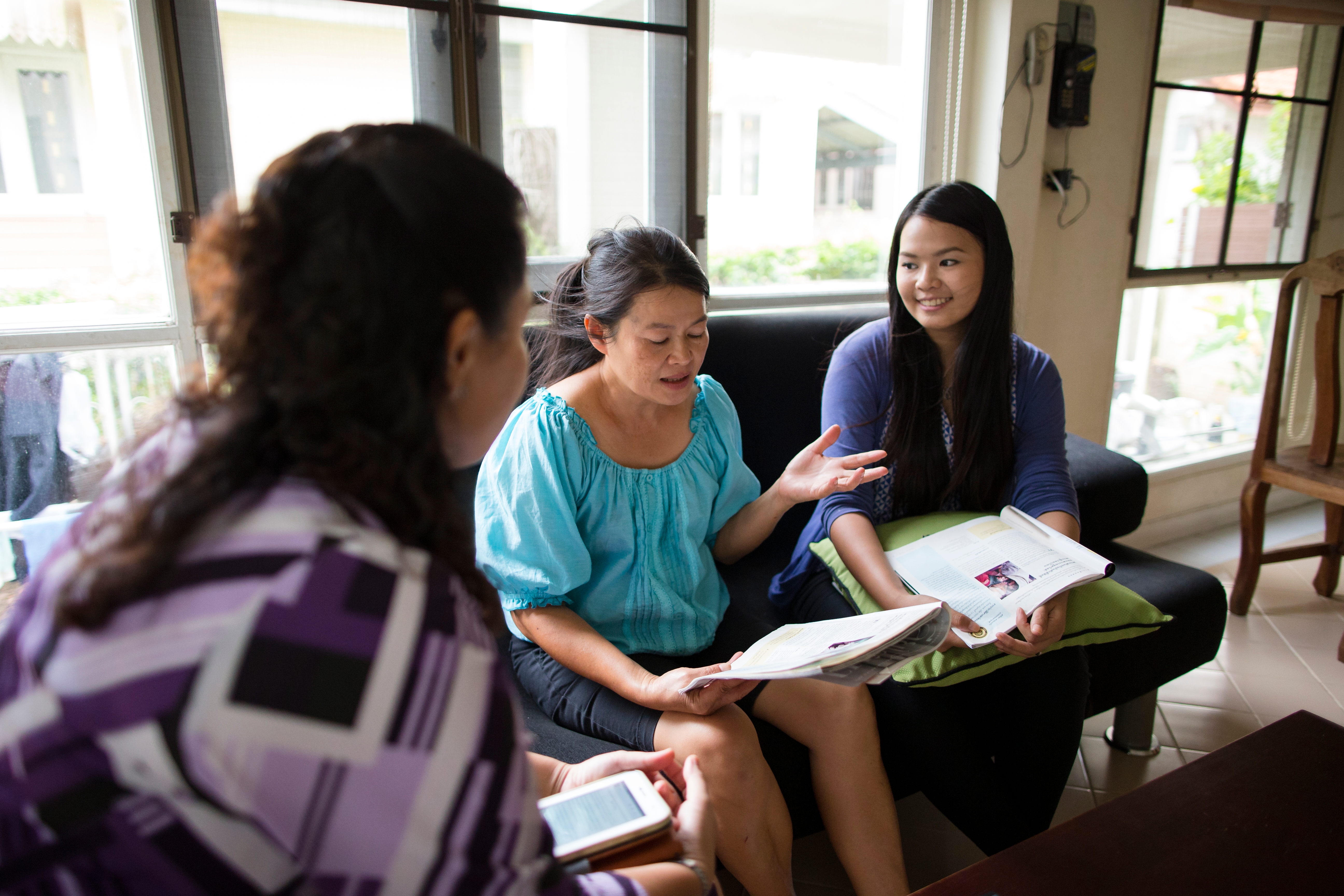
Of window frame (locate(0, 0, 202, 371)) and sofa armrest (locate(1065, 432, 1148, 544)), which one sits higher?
window frame (locate(0, 0, 202, 371))

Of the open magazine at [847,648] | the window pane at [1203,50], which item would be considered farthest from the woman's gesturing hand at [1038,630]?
the window pane at [1203,50]

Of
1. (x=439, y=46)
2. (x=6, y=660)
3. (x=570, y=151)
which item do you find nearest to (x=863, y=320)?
(x=570, y=151)

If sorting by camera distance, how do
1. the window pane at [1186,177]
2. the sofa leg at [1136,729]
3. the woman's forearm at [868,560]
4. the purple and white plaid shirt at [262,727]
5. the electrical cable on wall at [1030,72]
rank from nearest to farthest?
the purple and white plaid shirt at [262,727] → the woman's forearm at [868,560] → the sofa leg at [1136,729] → the electrical cable on wall at [1030,72] → the window pane at [1186,177]

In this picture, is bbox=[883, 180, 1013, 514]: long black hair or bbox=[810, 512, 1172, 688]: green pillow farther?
bbox=[883, 180, 1013, 514]: long black hair

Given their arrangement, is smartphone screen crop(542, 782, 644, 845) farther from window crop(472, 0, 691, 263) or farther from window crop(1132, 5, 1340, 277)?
window crop(1132, 5, 1340, 277)

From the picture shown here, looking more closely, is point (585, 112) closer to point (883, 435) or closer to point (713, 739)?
point (883, 435)

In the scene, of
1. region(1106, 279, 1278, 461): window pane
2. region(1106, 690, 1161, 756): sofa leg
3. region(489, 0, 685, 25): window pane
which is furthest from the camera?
region(1106, 279, 1278, 461): window pane

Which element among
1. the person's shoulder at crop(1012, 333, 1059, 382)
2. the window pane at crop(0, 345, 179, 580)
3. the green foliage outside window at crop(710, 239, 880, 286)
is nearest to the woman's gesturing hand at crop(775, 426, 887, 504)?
the person's shoulder at crop(1012, 333, 1059, 382)

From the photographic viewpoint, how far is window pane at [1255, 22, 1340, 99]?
2.83 m

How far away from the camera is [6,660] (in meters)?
0.51

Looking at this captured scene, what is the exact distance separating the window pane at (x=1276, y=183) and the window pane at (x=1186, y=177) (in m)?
0.08

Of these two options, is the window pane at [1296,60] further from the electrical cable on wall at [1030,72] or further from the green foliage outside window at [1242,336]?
the electrical cable on wall at [1030,72]

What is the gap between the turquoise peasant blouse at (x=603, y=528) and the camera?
1251 mm

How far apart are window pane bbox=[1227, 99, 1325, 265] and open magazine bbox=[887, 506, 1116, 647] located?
2.20 metres
